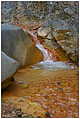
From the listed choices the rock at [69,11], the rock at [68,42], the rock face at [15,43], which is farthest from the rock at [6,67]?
the rock at [69,11]

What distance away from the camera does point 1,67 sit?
2307mm

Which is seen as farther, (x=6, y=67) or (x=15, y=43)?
(x=15, y=43)

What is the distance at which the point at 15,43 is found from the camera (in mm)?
3418

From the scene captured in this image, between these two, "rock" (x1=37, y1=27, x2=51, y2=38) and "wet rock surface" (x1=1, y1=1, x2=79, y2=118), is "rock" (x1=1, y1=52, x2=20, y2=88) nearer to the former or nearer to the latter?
"wet rock surface" (x1=1, y1=1, x2=79, y2=118)

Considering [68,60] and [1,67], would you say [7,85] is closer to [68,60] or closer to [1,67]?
[1,67]

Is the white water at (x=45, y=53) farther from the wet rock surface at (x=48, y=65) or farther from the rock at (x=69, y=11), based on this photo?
the rock at (x=69, y=11)

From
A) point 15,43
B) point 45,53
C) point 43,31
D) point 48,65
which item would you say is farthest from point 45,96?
point 43,31

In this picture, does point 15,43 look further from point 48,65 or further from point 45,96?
point 48,65

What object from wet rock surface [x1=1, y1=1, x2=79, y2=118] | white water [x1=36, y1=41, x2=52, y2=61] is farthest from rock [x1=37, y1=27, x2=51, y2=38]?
white water [x1=36, y1=41, x2=52, y2=61]

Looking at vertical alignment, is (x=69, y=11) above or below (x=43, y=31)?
above

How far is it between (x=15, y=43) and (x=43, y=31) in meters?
3.34

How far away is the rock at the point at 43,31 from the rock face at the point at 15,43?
2606 mm

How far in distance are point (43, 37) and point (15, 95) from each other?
4253 mm

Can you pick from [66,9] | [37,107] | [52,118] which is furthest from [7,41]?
[66,9]
